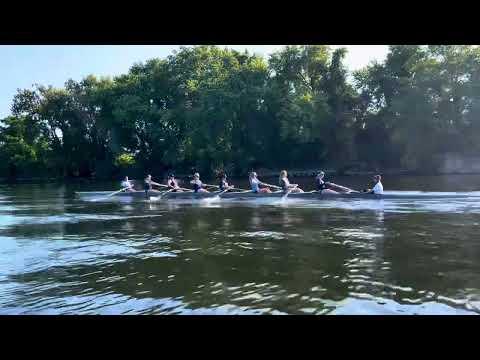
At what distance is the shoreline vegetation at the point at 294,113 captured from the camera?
5519 centimetres

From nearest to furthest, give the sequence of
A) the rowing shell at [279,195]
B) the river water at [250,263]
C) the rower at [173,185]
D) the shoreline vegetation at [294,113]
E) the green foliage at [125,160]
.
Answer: the river water at [250,263], the rowing shell at [279,195], the rower at [173,185], the shoreline vegetation at [294,113], the green foliage at [125,160]

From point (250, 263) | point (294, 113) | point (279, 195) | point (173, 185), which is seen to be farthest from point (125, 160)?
point (250, 263)

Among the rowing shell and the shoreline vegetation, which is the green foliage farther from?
the rowing shell

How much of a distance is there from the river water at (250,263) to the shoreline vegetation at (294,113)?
127 feet

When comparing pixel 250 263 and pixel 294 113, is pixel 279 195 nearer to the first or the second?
pixel 250 263

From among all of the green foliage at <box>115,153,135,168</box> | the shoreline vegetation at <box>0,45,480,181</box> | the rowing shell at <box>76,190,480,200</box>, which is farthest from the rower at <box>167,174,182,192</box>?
the green foliage at <box>115,153,135,168</box>

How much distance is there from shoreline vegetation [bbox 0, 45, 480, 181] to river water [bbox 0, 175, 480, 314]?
3874 cm

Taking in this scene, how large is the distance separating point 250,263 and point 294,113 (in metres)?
50.1

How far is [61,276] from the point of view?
10.7 m

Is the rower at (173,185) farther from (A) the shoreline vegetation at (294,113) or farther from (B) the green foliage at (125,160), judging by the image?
(B) the green foliage at (125,160)

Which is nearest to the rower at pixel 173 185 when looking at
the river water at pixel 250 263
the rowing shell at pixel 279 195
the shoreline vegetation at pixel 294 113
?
the rowing shell at pixel 279 195

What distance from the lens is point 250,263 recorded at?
11.4 m

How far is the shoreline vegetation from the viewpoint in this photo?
55.2 metres
